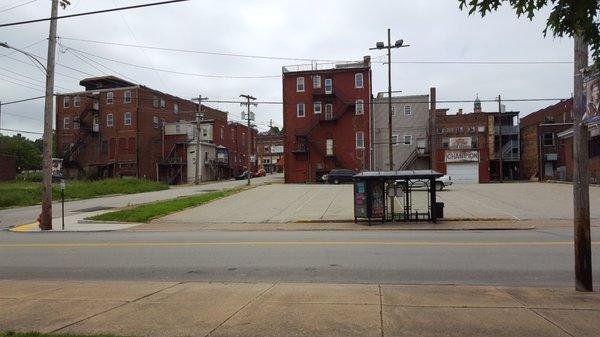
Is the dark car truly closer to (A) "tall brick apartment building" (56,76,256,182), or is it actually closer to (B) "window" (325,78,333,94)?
(B) "window" (325,78,333,94)

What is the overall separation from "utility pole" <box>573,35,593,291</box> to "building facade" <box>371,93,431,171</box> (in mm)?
53404

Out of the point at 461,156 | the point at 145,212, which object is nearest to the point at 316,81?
the point at 461,156

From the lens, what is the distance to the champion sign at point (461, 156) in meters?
57.0

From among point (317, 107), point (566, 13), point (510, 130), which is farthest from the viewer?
point (510, 130)

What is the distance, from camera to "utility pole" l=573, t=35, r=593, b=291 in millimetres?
7871

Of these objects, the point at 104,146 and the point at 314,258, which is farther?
the point at 104,146

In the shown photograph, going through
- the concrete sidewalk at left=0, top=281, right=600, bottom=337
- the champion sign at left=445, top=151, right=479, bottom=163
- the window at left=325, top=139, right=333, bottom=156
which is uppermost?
the window at left=325, top=139, right=333, bottom=156

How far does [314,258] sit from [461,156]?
48.7 metres

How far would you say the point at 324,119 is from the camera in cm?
6075

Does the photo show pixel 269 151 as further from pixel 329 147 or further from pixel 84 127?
pixel 329 147

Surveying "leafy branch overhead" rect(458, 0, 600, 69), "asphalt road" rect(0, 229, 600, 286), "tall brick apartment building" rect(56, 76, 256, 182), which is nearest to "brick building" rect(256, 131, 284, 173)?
"tall brick apartment building" rect(56, 76, 256, 182)

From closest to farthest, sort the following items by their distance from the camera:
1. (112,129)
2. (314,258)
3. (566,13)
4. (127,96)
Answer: (566,13) < (314,258) < (127,96) < (112,129)

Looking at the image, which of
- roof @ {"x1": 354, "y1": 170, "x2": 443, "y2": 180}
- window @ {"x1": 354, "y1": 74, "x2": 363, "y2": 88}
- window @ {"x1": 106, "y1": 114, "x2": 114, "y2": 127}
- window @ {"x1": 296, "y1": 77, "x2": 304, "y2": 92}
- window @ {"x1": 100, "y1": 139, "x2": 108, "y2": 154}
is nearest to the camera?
roof @ {"x1": 354, "y1": 170, "x2": 443, "y2": 180}

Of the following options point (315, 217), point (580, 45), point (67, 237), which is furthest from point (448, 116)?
point (580, 45)
